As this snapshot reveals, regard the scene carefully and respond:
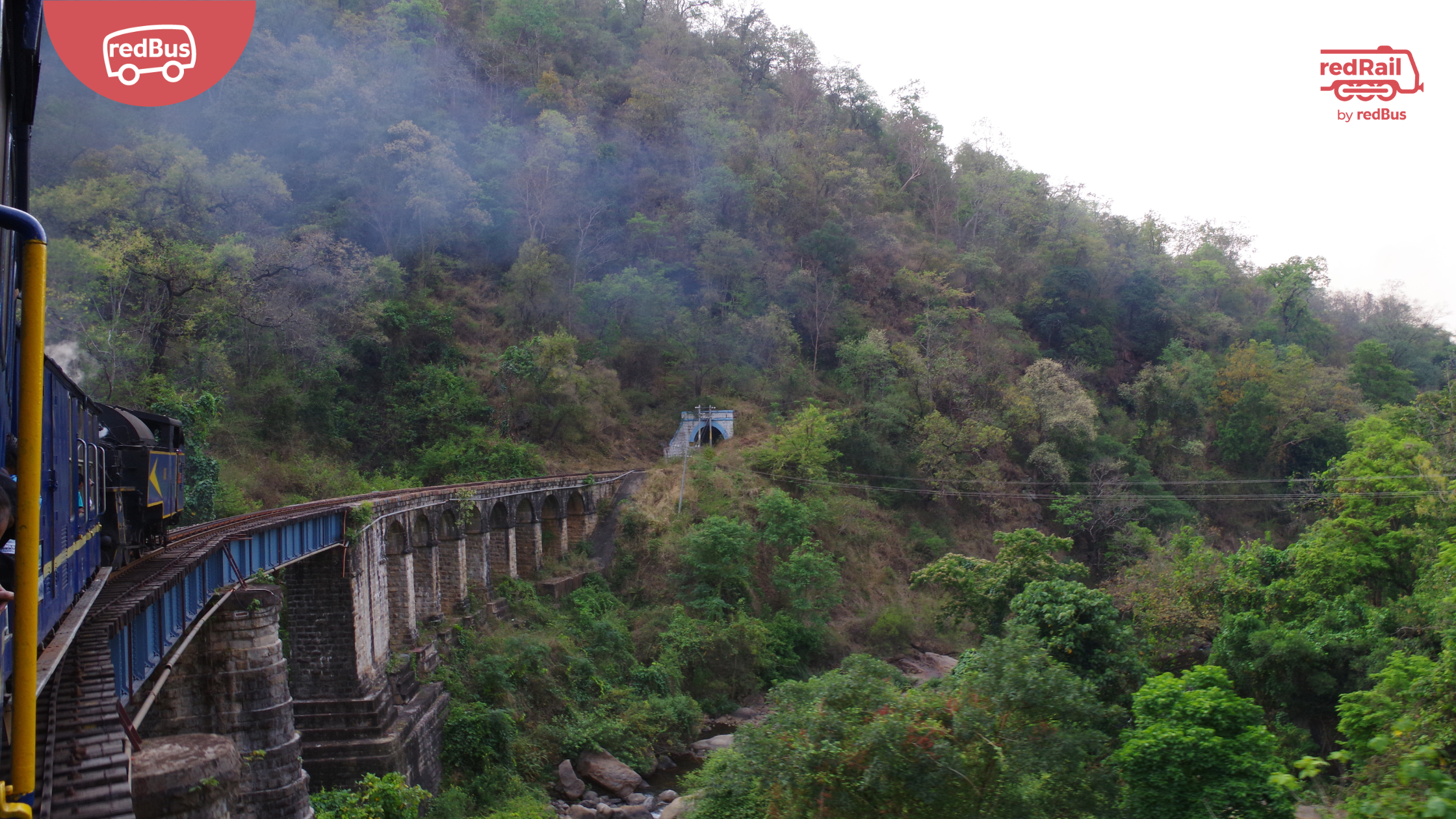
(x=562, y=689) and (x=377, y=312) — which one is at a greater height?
(x=377, y=312)

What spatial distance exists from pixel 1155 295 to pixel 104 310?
52403 mm

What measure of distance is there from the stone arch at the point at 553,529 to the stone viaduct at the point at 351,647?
1172 millimetres

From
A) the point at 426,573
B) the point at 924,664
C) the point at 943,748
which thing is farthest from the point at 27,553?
the point at 924,664

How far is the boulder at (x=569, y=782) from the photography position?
1995cm

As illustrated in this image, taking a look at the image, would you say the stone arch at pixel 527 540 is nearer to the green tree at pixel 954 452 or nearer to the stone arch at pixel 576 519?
the stone arch at pixel 576 519

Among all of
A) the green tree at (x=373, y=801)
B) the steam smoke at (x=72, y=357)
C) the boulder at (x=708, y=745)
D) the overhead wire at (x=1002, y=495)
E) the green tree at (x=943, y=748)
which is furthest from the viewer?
the overhead wire at (x=1002, y=495)

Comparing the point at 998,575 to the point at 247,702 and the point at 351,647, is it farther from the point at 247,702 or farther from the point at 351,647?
the point at 247,702

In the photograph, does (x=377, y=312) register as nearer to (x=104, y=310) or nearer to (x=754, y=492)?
(x=104, y=310)

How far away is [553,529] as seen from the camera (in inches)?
1248

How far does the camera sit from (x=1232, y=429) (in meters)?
45.2

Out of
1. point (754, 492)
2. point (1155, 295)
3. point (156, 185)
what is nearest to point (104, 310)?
point (156, 185)

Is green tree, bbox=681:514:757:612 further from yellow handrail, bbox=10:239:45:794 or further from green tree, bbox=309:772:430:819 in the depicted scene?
yellow handrail, bbox=10:239:45:794

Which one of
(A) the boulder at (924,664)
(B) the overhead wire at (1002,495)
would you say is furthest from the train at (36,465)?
(B) the overhead wire at (1002,495)

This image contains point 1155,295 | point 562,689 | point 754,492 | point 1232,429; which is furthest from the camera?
point 1155,295
